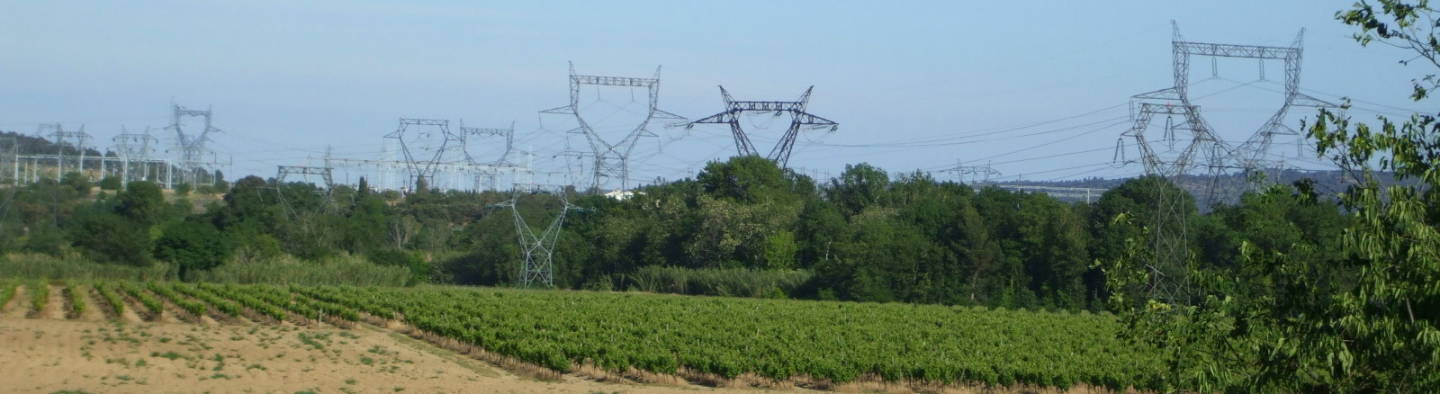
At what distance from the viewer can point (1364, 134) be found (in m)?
10.0

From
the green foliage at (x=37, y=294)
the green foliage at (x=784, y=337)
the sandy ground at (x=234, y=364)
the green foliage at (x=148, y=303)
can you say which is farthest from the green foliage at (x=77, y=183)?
the sandy ground at (x=234, y=364)

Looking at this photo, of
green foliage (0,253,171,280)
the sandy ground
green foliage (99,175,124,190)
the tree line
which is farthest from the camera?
green foliage (99,175,124,190)

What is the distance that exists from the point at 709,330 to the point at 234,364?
15.7 m

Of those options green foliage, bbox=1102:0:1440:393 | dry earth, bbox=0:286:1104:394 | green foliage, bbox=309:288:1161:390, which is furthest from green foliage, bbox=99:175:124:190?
green foliage, bbox=1102:0:1440:393

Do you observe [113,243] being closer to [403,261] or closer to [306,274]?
[306,274]

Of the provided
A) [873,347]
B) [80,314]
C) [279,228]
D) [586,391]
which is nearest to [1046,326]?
[873,347]

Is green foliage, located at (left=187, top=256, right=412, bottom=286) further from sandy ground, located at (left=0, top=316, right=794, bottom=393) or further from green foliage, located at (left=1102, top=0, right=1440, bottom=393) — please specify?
green foliage, located at (left=1102, top=0, right=1440, bottom=393)

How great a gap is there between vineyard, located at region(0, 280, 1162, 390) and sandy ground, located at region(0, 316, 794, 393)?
1.76 m

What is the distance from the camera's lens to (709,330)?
139 ft

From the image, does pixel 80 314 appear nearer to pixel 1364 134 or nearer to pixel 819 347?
pixel 819 347

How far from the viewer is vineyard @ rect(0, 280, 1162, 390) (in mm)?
32156

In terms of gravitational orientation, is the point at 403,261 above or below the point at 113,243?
below

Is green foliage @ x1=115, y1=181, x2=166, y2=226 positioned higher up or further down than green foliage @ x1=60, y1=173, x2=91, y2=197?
further down

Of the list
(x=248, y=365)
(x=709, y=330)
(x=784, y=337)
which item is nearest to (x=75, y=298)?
(x=248, y=365)
